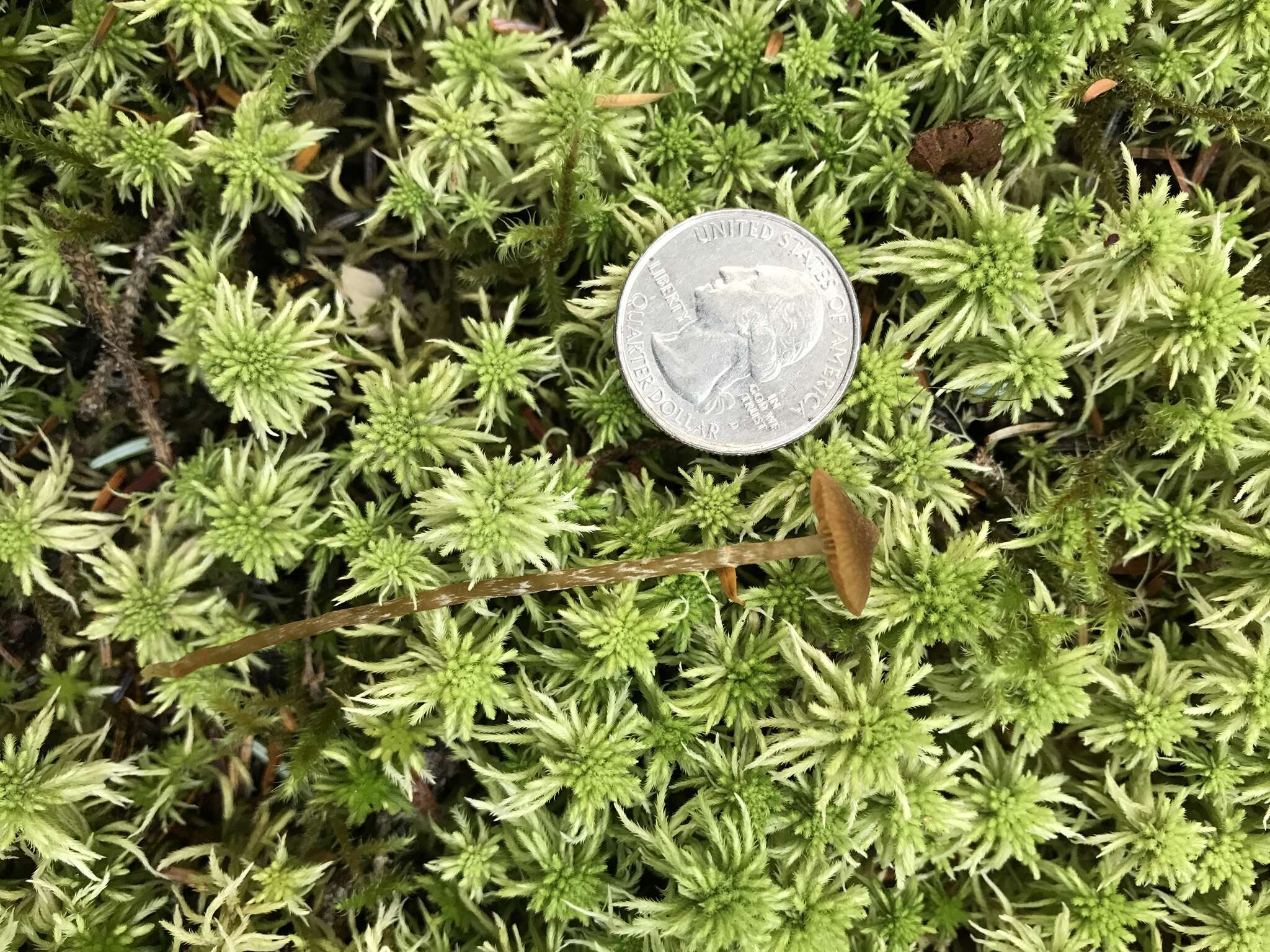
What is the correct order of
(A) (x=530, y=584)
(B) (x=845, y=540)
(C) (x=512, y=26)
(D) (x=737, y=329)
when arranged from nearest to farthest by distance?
(B) (x=845, y=540), (A) (x=530, y=584), (D) (x=737, y=329), (C) (x=512, y=26)

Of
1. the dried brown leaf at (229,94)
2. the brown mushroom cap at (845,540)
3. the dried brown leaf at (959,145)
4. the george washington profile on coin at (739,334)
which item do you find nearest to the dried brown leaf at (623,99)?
the george washington profile on coin at (739,334)

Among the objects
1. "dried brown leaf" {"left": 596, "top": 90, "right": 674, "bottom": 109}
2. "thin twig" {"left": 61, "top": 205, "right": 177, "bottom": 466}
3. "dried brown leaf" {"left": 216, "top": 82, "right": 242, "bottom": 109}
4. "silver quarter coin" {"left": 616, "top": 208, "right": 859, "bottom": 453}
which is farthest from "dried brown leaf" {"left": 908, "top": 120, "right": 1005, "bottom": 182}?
"thin twig" {"left": 61, "top": 205, "right": 177, "bottom": 466}

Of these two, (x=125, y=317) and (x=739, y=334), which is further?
(x=125, y=317)

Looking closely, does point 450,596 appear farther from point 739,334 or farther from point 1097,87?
point 1097,87

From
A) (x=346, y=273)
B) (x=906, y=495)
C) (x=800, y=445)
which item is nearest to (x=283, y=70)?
(x=346, y=273)

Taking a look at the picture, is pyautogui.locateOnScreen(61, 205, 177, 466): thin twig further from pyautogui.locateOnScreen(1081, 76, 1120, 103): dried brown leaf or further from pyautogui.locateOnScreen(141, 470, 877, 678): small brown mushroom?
pyautogui.locateOnScreen(1081, 76, 1120, 103): dried brown leaf

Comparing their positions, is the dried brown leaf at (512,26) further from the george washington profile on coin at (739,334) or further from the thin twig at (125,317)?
the thin twig at (125,317)

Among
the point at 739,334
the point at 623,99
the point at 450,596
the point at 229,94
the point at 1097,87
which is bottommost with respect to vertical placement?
the point at 450,596

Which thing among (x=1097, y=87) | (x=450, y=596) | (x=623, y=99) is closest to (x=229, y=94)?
(x=623, y=99)
